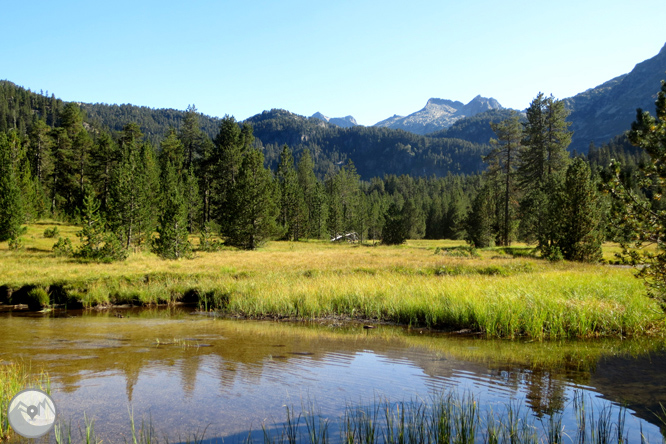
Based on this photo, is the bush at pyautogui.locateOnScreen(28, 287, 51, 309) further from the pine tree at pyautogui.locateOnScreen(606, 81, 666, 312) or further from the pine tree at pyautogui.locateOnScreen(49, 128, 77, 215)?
the pine tree at pyautogui.locateOnScreen(49, 128, 77, 215)

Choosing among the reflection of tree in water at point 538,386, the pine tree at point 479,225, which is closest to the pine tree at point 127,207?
the reflection of tree in water at point 538,386

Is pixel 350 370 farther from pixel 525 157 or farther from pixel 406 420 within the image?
pixel 525 157

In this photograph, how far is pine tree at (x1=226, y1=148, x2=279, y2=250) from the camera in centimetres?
4313

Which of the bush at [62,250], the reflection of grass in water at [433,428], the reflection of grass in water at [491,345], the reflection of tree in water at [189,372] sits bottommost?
the reflection of grass in water at [491,345]

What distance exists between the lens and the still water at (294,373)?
608cm

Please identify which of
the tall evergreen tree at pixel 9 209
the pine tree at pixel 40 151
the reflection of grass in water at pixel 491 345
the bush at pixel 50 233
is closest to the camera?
the reflection of grass in water at pixel 491 345

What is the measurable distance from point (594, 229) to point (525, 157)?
28245 millimetres

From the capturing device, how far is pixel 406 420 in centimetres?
553

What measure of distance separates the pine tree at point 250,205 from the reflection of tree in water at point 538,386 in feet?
123

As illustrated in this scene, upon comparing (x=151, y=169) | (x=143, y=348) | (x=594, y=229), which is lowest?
(x=143, y=348)

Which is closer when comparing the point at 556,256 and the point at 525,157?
the point at 556,256

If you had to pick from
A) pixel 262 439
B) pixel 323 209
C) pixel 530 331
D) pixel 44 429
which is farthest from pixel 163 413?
pixel 323 209

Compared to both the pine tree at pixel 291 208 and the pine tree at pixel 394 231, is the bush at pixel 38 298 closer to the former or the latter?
the pine tree at pixel 291 208

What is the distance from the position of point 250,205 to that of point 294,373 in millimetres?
36768
